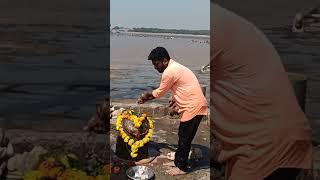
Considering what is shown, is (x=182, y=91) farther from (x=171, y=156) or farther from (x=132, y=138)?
(x=171, y=156)

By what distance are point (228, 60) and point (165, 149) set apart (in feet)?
10.6

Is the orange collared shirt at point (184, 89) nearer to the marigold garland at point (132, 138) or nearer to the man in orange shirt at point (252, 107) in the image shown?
the marigold garland at point (132, 138)

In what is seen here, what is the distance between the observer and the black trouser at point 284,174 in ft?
10.7

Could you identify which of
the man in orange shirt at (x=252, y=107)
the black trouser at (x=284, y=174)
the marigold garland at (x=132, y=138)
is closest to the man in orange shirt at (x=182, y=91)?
the marigold garland at (x=132, y=138)

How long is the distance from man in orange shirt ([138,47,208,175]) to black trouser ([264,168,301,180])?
1667 millimetres

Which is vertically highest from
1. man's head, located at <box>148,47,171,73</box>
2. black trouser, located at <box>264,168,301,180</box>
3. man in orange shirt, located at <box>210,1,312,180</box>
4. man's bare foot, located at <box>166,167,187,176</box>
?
man's head, located at <box>148,47,171,73</box>

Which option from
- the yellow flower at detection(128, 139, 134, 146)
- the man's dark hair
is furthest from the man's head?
the yellow flower at detection(128, 139, 134, 146)

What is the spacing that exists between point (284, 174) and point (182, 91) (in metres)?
1.80

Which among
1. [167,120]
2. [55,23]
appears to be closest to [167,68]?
[167,120]

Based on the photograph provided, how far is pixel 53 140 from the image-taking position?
559 cm

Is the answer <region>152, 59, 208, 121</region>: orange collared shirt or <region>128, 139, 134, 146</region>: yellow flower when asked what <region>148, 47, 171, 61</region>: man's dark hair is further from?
<region>128, 139, 134, 146</region>: yellow flower

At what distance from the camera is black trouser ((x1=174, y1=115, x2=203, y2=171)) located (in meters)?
4.92

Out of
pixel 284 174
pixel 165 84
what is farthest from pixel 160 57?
pixel 284 174

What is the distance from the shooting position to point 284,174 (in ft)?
10.8
